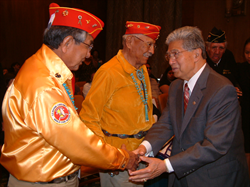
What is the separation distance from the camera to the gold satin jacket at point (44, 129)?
1223 millimetres

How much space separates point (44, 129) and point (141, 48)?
50.2 inches

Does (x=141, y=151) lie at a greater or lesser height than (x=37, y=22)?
lesser

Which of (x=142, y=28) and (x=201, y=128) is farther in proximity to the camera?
(x=142, y=28)

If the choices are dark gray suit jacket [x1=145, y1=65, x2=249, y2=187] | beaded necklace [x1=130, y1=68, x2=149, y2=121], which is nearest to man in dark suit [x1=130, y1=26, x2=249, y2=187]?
dark gray suit jacket [x1=145, y1=65, x2=249, y2=187]

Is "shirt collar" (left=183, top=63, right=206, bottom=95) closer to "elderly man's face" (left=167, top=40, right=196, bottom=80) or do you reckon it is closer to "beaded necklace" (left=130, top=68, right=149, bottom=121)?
"elderly man's face" (left=167, top=40, right=196, bottom=80)

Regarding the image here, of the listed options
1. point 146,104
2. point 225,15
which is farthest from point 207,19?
point 146,104

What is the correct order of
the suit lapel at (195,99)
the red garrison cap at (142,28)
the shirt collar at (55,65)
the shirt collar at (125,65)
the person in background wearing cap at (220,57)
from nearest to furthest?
the shirt collar at (55,65) → the suit lapel at (195,99) → the shirt collar at (125,65) → the red garrison cap at (142,28) → the person in background wearing cap at (220,57)

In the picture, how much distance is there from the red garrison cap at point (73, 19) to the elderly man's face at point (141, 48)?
2.03ft

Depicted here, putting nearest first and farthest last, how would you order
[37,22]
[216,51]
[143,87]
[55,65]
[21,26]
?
[55,65] → [143,87] → [216,51] → [21,26] → [37,22]

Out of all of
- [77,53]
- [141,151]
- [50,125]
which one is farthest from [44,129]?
[141,151]

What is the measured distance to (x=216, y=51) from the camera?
315cm

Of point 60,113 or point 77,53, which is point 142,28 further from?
point 60,113

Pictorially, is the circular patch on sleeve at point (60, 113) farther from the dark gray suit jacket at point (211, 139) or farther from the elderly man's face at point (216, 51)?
the elderly man's face at point (216, 51)

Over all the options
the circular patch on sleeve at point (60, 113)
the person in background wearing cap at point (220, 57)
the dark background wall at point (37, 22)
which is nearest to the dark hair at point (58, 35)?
the circular patch on sleeve at point (60, 113)
